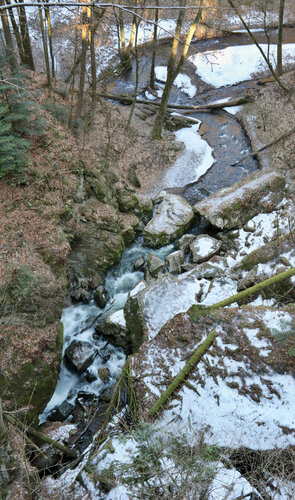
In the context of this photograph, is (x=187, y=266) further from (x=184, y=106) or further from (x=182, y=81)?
(x=182, y=81)

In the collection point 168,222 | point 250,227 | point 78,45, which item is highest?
point 78,45

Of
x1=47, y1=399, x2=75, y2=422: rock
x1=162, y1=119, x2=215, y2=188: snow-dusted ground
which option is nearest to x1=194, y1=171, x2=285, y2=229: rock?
x1=162, y1=119, x2=215, y2=188: snow-dusted ground

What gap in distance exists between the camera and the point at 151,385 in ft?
20.5

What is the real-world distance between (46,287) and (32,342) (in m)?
1.42

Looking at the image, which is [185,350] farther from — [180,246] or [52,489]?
[180,246]

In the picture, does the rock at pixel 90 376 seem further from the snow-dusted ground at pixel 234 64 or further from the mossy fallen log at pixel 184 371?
the snow-dusted ground at pixel 234 64

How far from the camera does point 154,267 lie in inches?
433

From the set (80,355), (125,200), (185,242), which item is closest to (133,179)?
(125,200)

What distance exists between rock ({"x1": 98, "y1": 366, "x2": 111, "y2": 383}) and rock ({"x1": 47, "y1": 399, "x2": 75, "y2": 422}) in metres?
0.94

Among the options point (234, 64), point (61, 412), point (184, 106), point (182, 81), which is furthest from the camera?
point (234, 64)

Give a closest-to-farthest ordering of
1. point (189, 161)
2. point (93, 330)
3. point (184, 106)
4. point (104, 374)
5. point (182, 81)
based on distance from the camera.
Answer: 1. point (104, 374)
2. point (93, 330)
3. point (189, 161)
4. point (184, 106)
5. point (182, 81)

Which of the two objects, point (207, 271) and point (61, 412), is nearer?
point (61, 412)

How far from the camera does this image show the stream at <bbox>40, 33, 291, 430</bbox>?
8367 mm

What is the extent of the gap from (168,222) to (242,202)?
2734mm
